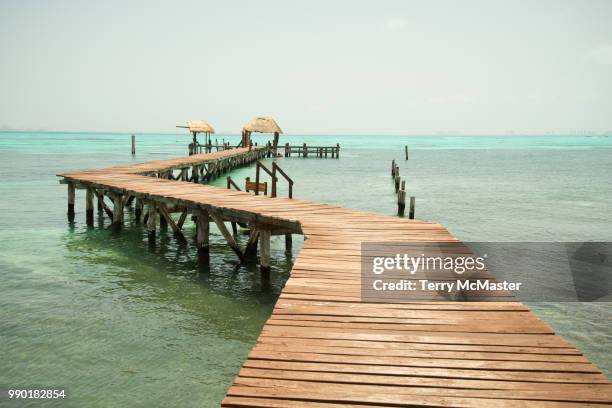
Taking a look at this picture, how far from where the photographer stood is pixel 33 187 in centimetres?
2875

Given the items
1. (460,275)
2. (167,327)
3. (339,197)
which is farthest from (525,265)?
(339,197)

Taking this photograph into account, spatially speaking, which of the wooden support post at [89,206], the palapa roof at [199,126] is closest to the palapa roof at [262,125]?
the palapa roof at [199,126]

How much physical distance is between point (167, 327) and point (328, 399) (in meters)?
5.30

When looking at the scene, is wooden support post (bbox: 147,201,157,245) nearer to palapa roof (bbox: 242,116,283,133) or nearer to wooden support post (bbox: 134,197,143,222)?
wooden support post (bbox: 134,197,143,222)

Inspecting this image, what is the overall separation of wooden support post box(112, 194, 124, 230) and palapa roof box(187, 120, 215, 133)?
36.2m

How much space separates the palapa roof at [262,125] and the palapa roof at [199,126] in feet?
12.1

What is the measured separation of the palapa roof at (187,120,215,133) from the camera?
2026 inches

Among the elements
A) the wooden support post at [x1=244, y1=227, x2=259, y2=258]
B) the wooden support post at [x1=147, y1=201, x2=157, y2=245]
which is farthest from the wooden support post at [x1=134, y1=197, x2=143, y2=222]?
the wooden support post at [x1=244, y1=227, x2=259, y2=258]

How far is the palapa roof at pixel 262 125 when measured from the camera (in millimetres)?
50781

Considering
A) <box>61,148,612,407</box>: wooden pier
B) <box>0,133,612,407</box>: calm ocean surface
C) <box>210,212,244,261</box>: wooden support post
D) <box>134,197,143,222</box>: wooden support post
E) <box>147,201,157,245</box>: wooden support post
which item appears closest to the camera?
<box>61,148,612,407</box>: wooden pier

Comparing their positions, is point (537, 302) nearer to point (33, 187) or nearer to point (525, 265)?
point (525, 265)

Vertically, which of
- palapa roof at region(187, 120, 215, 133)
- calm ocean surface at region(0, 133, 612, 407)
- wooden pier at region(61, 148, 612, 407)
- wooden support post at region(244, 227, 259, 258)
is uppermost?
palapa roof at region(187, 120, 215, 133)

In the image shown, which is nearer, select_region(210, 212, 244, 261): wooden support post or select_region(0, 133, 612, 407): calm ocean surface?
select_region(0, 133, 612, 407): calm ocean surface

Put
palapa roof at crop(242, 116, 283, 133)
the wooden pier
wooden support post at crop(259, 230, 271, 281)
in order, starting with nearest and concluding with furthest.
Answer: the wooden pier < wooden support post at crop(259, 230, 271, 281) < palapa roof at crop(242, 116, 283, 133)
